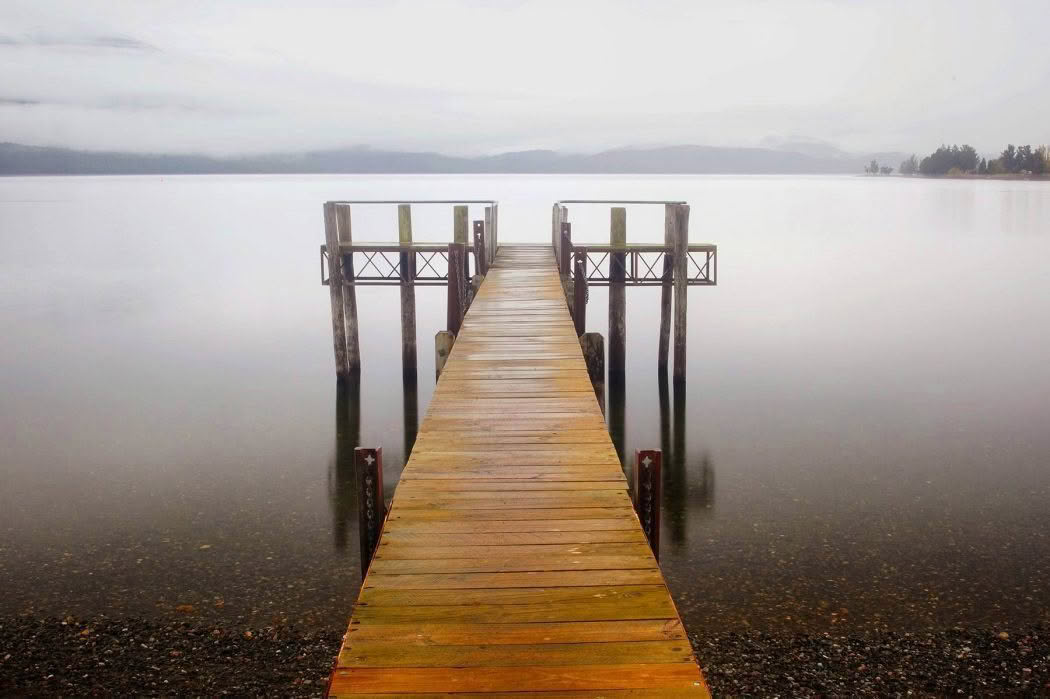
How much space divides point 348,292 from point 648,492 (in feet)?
43.5

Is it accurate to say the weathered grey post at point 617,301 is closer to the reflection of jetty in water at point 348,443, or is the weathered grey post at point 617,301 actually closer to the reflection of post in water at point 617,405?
the reflection of post in water at point 617,405

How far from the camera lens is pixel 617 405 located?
55.2 feet

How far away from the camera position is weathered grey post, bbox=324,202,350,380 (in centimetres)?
1689

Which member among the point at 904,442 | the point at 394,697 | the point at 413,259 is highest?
the point at 413,259

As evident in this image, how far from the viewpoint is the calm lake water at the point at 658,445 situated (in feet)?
28.9

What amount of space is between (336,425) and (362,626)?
39.6 feet

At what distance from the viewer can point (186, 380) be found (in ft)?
65.1

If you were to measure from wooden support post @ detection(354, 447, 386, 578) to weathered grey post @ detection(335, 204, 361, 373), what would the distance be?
11167 mm

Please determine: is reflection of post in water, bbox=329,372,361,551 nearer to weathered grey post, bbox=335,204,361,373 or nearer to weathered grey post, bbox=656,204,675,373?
weathered grey post, bbox=335,204,361,373

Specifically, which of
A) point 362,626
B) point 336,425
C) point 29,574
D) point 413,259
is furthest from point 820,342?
point 362,626

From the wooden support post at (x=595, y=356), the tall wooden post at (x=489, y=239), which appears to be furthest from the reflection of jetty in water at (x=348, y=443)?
the tall wooden post at (x=489, y=239)

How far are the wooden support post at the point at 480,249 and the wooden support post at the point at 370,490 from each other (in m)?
9.78

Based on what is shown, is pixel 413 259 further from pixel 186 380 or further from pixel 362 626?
pixel 362 626

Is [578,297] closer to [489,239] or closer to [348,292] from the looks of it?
[489,239]
